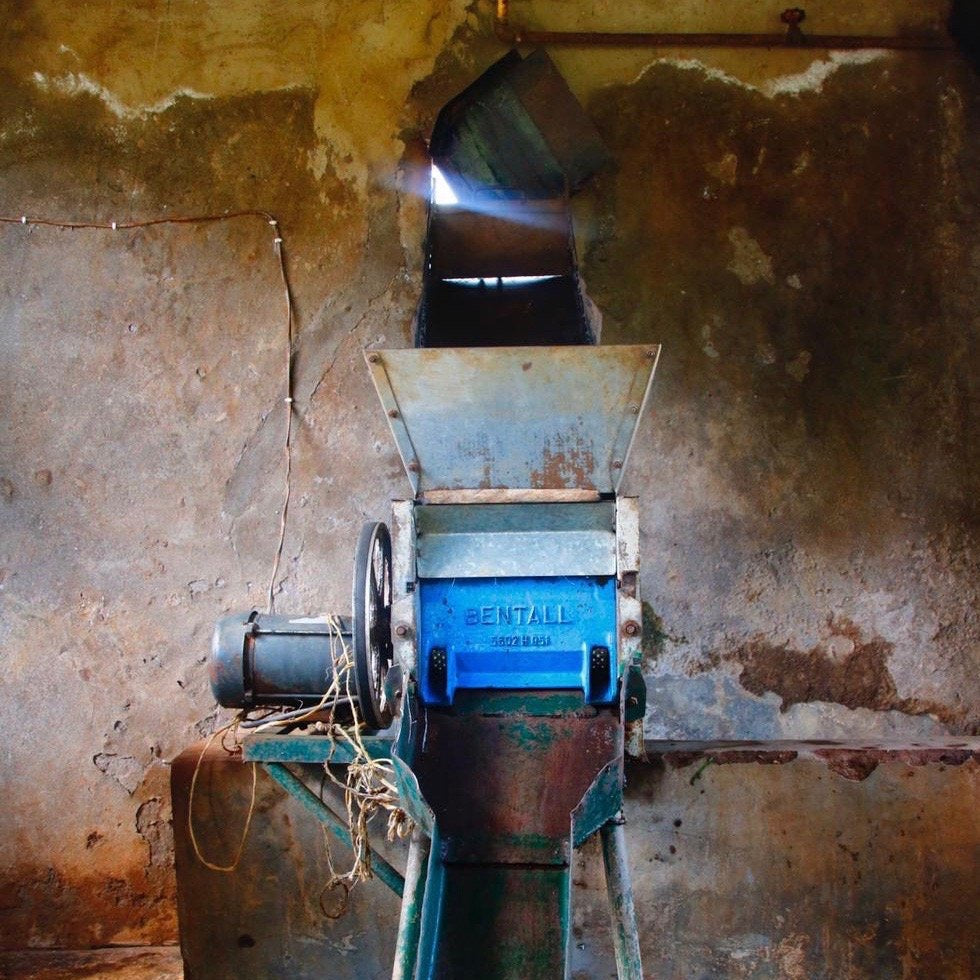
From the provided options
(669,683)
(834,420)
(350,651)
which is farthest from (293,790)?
(834,420)

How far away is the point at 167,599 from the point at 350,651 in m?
1.27

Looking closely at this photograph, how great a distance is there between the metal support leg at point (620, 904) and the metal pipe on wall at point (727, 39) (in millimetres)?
3084

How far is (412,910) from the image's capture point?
7.10 ft

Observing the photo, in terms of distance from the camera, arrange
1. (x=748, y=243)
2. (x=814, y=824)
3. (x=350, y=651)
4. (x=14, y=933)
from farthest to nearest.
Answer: (x=748, y=243) → (x=14, y=933) → (x=814, y=824) → (x=350, y=651)

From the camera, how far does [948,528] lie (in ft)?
12.3

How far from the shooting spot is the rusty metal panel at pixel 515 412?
2.71 metres

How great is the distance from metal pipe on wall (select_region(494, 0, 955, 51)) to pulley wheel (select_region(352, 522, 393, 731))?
2368 millimetres

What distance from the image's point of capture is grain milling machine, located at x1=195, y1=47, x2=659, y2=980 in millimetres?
2377

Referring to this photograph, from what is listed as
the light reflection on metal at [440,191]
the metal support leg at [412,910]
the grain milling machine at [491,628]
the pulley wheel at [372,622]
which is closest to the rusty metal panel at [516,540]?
the grain milling machine at [491,628]

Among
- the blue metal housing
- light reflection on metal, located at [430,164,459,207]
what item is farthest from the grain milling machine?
light reflection on metal, located at [430,164,459,207]

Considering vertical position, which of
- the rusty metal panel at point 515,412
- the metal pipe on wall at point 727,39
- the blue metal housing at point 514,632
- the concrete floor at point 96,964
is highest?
→ the metal pipe on wall at point 727,39

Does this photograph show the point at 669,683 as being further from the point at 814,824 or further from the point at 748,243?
the point at 748,243

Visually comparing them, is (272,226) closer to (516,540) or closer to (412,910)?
(516,540)

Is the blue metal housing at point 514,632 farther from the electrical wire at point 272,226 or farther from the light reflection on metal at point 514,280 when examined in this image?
the light reflection on metal at point 514,280
